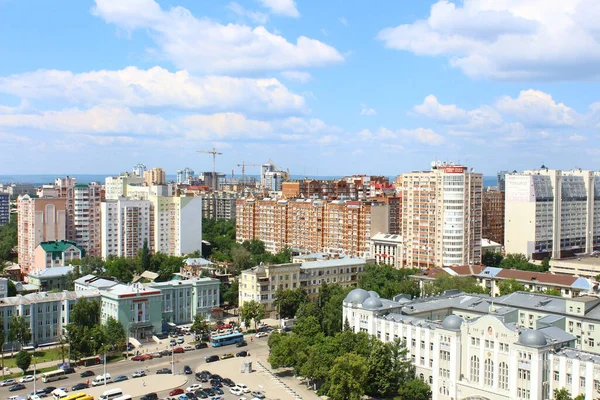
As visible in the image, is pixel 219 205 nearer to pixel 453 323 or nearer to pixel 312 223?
pixel 312 223

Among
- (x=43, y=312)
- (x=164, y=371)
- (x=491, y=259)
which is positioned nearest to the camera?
(x=164, y=371)

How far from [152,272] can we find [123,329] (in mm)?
26366


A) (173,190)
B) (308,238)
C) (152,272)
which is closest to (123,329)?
(152,272)

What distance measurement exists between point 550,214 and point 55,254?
226 feet

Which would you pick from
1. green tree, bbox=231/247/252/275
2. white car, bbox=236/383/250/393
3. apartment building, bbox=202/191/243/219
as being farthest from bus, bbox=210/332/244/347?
apartment building, bbox=202/191/243/219

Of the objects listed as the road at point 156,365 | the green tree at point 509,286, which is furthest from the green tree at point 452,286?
the road at point 156,365

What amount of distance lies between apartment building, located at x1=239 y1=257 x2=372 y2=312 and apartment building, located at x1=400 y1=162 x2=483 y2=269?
12.9 metres

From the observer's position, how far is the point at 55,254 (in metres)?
80.1

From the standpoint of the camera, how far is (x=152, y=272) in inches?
3044

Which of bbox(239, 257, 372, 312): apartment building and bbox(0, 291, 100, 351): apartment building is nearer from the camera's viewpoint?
bbox(0, 291, 100, 351): apartment building

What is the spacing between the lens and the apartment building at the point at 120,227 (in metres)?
89.4

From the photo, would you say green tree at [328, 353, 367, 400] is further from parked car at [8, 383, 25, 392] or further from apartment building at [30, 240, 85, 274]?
apartment building at [30, 240, 85, 274]

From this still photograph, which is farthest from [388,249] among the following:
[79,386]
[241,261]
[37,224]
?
[79,386]

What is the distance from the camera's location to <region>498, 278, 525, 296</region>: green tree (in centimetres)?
5991
